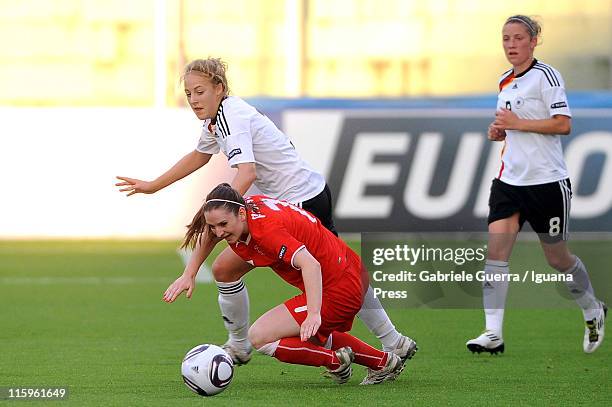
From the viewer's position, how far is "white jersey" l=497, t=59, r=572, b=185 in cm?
777

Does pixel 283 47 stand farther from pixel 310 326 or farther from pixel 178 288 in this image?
pixel 310 326

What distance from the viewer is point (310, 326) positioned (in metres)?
6.08

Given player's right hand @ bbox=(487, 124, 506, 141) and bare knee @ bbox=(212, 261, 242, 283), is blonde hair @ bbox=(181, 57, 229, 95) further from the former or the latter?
player's right hand @ bbox=(487, 124, 506, 141)

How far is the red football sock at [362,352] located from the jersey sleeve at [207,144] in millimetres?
1272

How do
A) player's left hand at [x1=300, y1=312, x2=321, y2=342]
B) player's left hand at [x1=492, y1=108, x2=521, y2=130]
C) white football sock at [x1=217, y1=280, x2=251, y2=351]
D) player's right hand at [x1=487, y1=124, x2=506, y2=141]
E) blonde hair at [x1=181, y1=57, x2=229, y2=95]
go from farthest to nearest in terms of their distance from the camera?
player's right hand at [x1=487, y1=124, x2=506, y2=141]
player's left hand at [x1=492, y1=108, x2=521, y2=130]
white football sock at [x1=217, y1=280, x2=251, y2=351]
blonde hair at [x1=181, y1=57, x2=229, y2=95]
player's left hand at [x1=300, y1=312, x2=321, y2=342]

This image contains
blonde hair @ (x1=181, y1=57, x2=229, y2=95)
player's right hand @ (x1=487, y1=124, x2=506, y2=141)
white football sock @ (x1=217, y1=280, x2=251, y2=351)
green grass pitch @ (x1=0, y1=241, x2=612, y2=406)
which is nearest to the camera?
green grass pitch @ (x1=0, y1=241, x2=612, y2=406)

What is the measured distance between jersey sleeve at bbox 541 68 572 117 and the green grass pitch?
3.74ft

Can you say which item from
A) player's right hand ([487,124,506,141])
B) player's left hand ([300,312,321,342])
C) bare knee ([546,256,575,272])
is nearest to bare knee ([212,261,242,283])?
player's left hand ([300,312,321,342])

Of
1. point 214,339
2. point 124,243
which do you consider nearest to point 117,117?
point 124,243

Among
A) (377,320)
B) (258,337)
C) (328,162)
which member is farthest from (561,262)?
(328,162)

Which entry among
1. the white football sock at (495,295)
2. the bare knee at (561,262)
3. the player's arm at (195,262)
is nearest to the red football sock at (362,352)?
the player's arm at (195,262)

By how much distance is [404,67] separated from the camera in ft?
65.6

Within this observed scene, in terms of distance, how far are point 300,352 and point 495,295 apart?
6.27 ft

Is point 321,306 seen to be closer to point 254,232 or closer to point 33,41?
point 254,232
